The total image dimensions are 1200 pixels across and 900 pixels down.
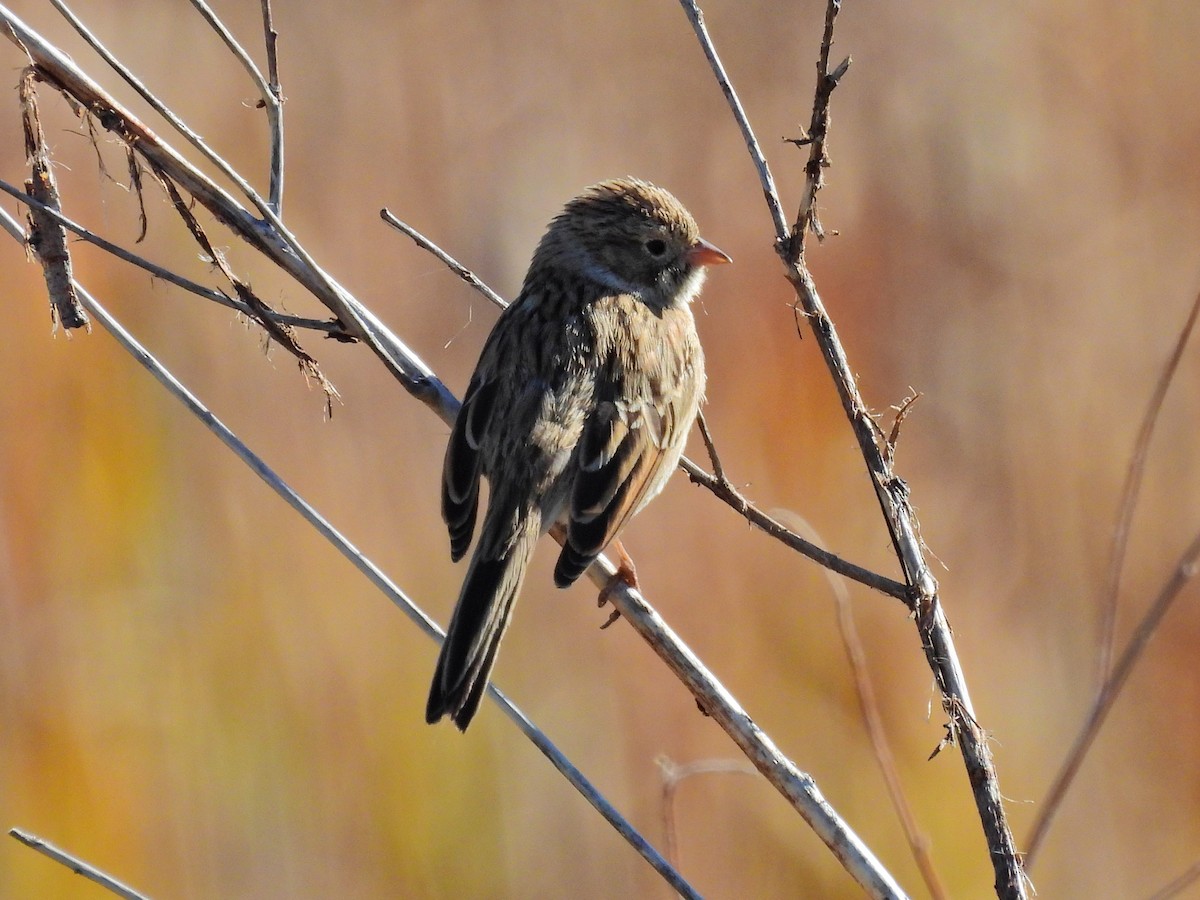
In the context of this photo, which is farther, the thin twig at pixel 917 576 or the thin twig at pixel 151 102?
the thin twig at pixel 151 102

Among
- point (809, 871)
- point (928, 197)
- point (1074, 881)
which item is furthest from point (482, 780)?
point (928, 197)

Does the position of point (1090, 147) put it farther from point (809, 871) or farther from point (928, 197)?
point (809, 871)

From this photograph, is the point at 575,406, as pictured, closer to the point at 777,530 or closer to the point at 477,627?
the point at 477,627

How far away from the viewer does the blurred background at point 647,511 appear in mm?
3830

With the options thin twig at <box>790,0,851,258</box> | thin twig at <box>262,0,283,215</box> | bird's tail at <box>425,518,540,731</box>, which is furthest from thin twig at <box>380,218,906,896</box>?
thin twig at <box>262,0,283,215</box>

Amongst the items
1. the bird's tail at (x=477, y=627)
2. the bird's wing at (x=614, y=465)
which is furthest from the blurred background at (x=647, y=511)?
the bird's tail at (x=477, y=627)

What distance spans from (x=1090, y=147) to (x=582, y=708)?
2.88 metres

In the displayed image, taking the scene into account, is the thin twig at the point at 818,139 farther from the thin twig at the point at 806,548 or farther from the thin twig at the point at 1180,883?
the thin twig at the point at 1180,883

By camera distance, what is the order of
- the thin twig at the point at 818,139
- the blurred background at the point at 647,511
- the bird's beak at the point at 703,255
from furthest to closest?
1. the blurred background at the point at 647,511
2. the bird's beak at the point at 703,255
3. the thin twig at the point at 818,139

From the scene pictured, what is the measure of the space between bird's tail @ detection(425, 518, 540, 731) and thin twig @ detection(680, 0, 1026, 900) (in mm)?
756

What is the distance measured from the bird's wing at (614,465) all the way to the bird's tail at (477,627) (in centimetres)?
9

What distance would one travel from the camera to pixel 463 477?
2793 millimetres

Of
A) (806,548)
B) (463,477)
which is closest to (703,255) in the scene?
(463,477)

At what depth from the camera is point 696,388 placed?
3.18 meters
